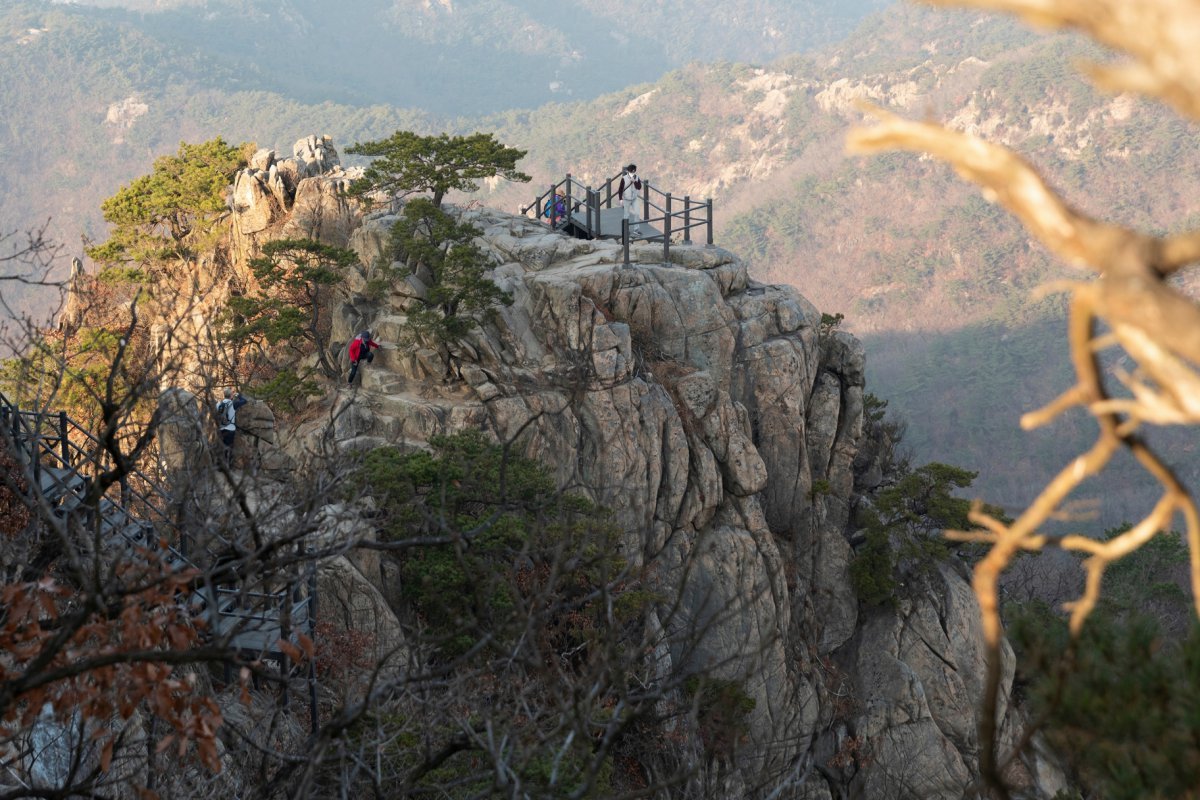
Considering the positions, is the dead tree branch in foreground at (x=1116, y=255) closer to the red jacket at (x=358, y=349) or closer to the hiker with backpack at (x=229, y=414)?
the hiker with backpack at (x=229, y=414)

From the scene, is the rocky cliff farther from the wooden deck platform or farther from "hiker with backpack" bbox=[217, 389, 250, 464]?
"hiker with backpack" bbox=[217, 389, 250, 464]

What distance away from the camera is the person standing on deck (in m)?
24.8


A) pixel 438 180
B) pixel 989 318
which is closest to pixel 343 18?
pixel 989 318

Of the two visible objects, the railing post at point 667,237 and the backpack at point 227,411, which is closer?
the backpack at point 227,411

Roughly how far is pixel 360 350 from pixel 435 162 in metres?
4.88

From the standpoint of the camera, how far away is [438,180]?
22375mm


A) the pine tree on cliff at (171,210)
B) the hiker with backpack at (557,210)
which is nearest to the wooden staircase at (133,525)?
the pine tree on cliff at (171,210)

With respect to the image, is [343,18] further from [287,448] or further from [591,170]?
[287,448]

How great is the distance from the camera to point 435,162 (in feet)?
73.5

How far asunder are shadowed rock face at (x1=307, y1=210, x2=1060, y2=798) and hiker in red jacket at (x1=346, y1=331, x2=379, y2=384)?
36 cm

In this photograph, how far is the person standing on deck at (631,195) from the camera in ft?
81.5

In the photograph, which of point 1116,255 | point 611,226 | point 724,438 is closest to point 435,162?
point 611,226

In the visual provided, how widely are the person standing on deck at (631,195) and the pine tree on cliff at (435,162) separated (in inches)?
123

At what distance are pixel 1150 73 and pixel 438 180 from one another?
68.8ft
